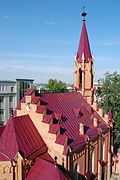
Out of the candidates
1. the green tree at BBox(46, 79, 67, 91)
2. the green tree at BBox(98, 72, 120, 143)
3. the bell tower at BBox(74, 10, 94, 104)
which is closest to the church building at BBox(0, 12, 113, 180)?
the bell tower at BBox(74, 10, 94, 104)

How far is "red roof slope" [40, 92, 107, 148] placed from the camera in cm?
2197

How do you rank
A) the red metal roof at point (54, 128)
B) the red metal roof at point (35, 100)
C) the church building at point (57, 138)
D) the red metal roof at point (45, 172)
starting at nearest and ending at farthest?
1. the red metal roof at point (45, 172)
2. the church building at point (57, 138)
3. the red metal roof at point (54, 128)
4. the red metal roof at point (35, 100)

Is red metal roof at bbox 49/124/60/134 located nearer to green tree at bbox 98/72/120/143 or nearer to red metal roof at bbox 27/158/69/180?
red metal roof at bbox 27/158/69/180

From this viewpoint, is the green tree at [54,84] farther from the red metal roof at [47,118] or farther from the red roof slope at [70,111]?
the red metal roof at [47,118]

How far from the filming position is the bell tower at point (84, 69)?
31188 mm

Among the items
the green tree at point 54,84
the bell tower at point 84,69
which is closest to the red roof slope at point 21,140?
the bell tower at point 84,69

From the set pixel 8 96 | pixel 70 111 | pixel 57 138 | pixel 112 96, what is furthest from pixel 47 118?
pixel 8 96

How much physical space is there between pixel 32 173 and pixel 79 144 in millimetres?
5762

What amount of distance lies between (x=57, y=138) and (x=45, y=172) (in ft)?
11.3

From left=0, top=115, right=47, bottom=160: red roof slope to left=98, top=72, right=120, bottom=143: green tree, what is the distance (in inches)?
813

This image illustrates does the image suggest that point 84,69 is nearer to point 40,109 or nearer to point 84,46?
point 84,46

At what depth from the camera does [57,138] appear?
19.4m

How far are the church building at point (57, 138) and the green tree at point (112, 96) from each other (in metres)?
6.69

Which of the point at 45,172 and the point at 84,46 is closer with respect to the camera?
the point at 45,172
